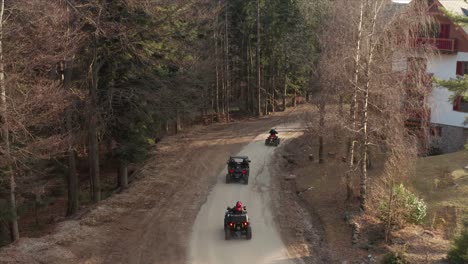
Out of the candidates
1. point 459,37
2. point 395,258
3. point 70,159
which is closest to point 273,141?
point 459,37

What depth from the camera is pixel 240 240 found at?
18.2 m

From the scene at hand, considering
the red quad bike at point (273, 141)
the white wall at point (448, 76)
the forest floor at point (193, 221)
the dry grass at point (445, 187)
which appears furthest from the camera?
the red quad bike at point (273, 141)

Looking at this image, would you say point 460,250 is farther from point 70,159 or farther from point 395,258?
point 70,159

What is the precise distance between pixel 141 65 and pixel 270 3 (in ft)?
88.8

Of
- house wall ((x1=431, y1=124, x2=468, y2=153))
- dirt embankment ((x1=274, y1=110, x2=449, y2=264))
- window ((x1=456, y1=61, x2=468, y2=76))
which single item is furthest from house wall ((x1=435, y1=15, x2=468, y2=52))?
dirt embankment ((x1=274, y1=110, x2=449, y2=264))

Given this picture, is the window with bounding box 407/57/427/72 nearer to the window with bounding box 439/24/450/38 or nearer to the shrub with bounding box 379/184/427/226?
the shrub with bounding box 379/184/427/226

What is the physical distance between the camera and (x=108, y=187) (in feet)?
98.8

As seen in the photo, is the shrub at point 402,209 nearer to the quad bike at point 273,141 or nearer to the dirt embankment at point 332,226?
the dirt embankment at point 332,226

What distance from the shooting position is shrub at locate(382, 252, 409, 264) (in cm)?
1444

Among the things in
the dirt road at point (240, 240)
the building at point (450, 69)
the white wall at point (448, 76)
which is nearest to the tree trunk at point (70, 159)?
the dirt road at point (240, 240)

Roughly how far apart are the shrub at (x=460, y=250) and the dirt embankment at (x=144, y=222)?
947cm

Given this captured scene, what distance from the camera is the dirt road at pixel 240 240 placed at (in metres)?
16.6

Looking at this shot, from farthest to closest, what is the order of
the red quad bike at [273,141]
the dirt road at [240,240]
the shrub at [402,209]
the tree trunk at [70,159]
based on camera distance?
the red quad bike at [273,141] → the tree trunk at [70,159] → the shrub at [402,209] → the dirt road at [240,240]

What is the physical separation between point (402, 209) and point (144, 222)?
442 inches
